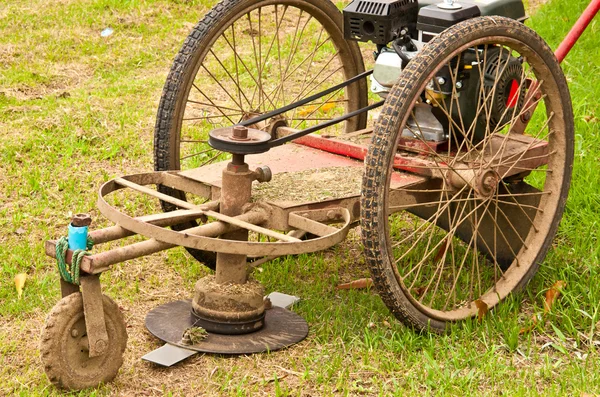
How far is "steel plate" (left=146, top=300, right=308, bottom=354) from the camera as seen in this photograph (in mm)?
3250

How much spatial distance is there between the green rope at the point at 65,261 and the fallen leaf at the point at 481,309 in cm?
146

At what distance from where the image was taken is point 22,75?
598cm

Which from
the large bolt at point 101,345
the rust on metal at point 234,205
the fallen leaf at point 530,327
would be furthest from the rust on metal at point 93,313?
the fallen leaf at point 530,327

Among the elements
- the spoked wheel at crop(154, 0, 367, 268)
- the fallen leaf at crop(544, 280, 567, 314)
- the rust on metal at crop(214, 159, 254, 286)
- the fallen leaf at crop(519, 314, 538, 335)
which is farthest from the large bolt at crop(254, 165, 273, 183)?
the fallen leaf at crop(544, 280, 567, 314)

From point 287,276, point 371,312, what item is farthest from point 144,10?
point 371,312

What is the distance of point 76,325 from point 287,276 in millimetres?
1232

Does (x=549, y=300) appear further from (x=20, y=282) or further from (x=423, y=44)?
(x=20, y=282)

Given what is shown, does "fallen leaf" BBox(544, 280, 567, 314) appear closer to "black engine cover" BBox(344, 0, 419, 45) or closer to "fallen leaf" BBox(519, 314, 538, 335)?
"fallen leaf" BBox(519, 314, 538, 335)

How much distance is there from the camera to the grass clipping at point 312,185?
3336 millimetres

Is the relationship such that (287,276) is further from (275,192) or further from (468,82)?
(468,82)

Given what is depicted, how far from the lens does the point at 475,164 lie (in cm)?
340

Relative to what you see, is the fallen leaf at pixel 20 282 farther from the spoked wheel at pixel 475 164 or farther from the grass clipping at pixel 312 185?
the spoked wheel at pixel 475 164

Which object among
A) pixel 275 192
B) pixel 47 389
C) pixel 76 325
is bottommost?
pixel 47 389

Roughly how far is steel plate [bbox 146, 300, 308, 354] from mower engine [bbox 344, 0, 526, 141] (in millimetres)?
897
